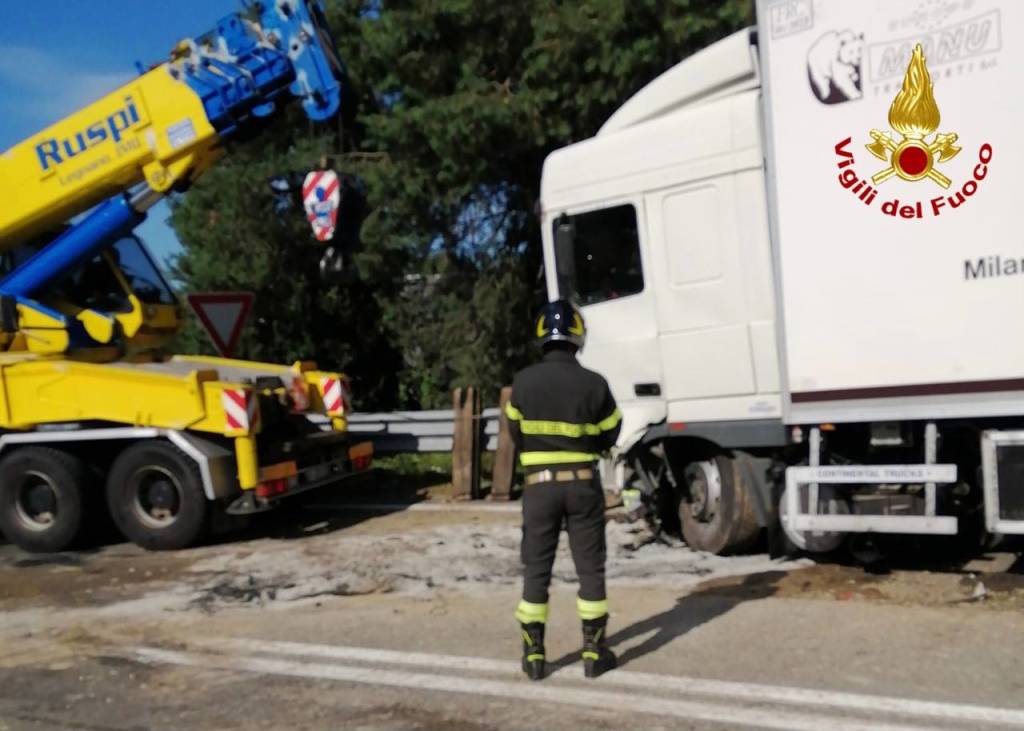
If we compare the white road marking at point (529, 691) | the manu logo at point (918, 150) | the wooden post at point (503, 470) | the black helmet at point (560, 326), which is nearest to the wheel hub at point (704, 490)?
the manu logo at point (918, 150)

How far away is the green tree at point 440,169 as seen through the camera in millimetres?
11383

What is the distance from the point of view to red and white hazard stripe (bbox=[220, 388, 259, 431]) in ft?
28.9

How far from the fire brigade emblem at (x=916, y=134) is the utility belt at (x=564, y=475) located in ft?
8.79

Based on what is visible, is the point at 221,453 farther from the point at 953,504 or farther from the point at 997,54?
the point at 997,54

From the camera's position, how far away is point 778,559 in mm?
7414

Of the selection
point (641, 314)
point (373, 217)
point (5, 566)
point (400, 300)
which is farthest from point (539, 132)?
point (5, 566)

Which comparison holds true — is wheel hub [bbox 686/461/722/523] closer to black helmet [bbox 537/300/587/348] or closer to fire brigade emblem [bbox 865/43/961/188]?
fire brigade emblem [bbox 865/43/961/188]

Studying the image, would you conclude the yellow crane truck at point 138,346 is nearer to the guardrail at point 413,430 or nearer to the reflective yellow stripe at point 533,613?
the guardrail at point 413,430

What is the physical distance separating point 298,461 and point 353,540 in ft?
3.51

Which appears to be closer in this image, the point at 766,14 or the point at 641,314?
the point at 766,14

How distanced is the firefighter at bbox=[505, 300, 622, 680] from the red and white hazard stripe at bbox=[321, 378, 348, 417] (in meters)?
5.13

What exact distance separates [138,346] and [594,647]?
6.92 metres

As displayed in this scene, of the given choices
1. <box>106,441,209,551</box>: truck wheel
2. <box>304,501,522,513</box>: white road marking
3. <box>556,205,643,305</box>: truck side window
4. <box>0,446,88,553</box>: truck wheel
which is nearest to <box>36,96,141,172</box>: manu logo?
<box>0,446,88,553</box>: truck wheel

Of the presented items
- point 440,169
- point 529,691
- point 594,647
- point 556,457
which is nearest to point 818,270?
point 556,457
